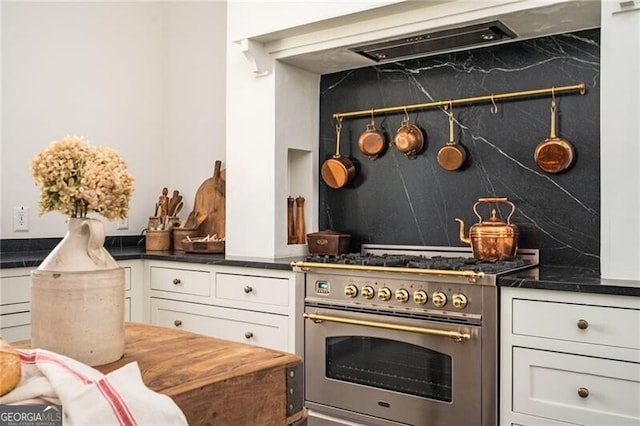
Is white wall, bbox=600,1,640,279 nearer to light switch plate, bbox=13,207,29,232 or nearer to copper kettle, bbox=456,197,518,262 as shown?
copper kettle, bbox=456,197,518,262

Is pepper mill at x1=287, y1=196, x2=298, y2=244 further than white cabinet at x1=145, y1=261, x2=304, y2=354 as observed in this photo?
Yes

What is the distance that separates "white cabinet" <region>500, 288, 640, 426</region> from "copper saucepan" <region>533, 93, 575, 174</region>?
0.76 meters

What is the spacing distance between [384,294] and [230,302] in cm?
88

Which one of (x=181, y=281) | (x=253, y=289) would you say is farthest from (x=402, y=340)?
(x=181, y=281)

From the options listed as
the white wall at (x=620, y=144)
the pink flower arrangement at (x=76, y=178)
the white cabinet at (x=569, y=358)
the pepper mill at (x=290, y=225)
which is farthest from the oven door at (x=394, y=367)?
the pink flower arrangement at (x=76, y=178)

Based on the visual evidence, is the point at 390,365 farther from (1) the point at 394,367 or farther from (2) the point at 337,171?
(2) the point at 337,171

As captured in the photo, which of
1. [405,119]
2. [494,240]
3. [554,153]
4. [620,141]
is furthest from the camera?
[405,119]

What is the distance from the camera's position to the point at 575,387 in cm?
201

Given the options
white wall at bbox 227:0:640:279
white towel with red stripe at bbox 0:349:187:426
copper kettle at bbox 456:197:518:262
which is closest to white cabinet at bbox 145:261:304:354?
copper kettle at bbox 456:197:518:262

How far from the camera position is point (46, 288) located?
114 cm

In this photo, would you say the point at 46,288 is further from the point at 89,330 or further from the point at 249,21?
the point at 249,21

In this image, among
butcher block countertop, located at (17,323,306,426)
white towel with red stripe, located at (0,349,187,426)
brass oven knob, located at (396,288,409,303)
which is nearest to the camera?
white towel with red stripe, located at (0,349,187,426)

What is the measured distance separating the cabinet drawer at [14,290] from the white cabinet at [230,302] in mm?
683

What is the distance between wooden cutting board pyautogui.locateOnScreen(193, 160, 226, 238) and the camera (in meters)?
3.66
